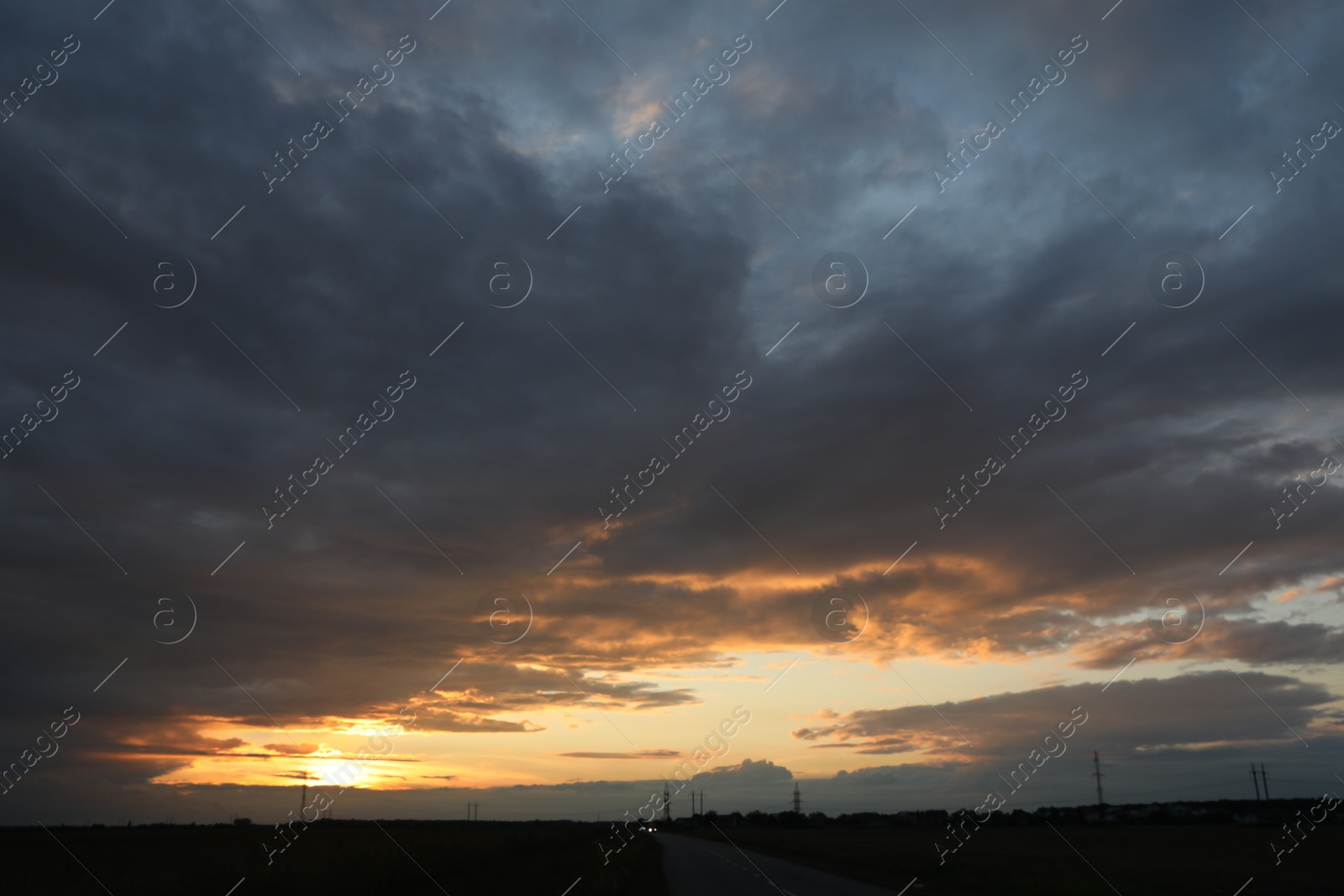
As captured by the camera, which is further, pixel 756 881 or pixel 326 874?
pixel 756 881

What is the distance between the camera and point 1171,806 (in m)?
181

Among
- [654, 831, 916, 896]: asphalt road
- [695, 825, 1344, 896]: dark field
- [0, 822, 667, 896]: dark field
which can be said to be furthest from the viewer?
[695, 825, 1344, 896]: dark field

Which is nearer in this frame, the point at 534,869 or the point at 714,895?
the point at 714,895

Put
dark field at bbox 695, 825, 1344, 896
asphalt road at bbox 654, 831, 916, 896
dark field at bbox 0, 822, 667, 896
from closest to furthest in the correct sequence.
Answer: dark field at bbox 0, 822, 667, 896 < asphalt road at bbox 654, 831, 916, 896 < dark field at bbox 695, 825, 1344, 896

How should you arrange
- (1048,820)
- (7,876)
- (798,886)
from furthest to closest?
(1048,820)
(798,886)
(7,876)

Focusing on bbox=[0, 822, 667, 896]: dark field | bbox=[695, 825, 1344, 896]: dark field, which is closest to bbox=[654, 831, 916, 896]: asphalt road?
bbox=[0, 822, 667, 896]: dark field

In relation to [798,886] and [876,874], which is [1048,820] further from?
[798,886]

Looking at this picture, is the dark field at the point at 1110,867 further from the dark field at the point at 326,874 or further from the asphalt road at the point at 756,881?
the dark field at the point at 326,874

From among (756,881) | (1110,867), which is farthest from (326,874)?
(1110,867)

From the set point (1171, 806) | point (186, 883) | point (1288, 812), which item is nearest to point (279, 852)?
point (186, 883)

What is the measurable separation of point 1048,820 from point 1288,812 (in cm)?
4442

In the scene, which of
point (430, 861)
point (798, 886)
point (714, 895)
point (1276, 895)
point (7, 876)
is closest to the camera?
point (7, 876)

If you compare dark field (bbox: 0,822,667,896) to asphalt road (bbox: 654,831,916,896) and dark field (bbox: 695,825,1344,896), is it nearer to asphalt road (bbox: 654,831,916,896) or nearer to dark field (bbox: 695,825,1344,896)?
asphalt road (bbox: 654,831,916,896)

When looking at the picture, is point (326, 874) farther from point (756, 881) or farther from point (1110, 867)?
point (1110, 867)
